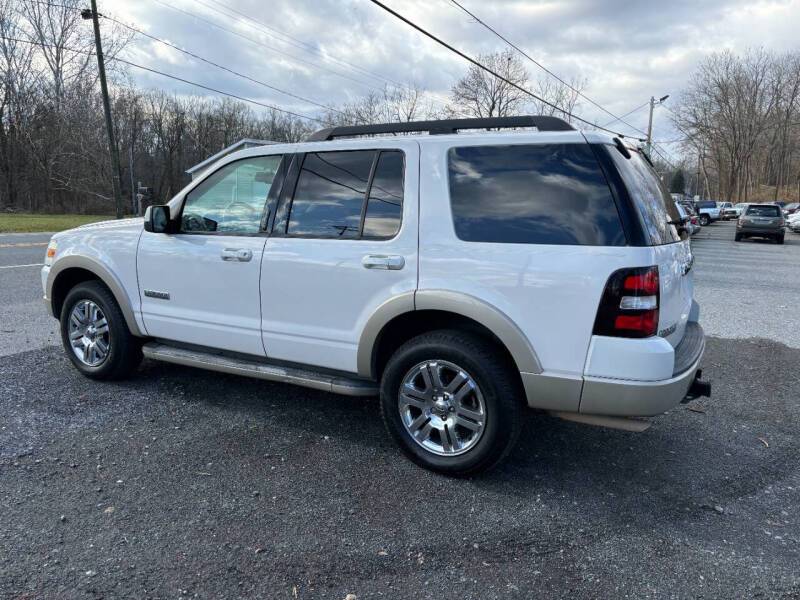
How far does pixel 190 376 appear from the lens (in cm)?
500

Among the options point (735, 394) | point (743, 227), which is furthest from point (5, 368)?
point (743, 227)

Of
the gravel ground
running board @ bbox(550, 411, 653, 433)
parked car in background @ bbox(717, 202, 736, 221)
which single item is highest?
parked car in background @ bbox(717, 202, 736, 221)

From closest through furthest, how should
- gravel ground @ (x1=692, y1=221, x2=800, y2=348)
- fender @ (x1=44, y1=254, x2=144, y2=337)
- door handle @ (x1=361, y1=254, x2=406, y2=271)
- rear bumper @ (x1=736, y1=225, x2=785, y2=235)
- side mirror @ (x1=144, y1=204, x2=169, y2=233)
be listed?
door handle @ (x1=361, y1=254, x2=406, y2=271) → side mirror @ (x1=144, y1=204, x2=169, y2=233) → fender @ (x1=44, y1=254, x2=144, y2=337) → gravel ground @ (x1=692, y1=221, x2=800, y2=348) → rear bumper @ (x1=736, y1=225, x2=785, y2=235)

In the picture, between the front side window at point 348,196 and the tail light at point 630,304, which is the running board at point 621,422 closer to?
the tail light at point 630,304

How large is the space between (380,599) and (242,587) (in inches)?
22.6

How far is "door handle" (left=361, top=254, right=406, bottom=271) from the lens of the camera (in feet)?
11.1

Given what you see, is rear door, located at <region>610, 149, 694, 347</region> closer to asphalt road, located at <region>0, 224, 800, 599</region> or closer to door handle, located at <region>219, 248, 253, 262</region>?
asphalt road, located at <region>0, 224, 800, 599</region>

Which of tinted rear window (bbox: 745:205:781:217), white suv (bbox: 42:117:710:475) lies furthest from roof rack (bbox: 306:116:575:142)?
tinted rear window (bbox: 745:205:781:217)

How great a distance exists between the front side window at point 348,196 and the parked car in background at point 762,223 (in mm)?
25989

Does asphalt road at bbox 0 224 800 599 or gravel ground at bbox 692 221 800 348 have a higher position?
gravel ground at bbox 692 221 800 348

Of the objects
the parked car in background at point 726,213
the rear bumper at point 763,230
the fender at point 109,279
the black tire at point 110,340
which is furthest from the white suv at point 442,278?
the parked car in background at point 726,213

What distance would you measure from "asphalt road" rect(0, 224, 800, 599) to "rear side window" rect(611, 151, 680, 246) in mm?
1437

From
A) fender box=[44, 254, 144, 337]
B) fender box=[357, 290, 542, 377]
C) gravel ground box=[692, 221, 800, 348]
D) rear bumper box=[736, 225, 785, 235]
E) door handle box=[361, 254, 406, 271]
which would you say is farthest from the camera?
rear bumper box=[736, 225, 785, 235]

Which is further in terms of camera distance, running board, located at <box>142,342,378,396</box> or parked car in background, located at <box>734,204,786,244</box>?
parked car in background, located at <box>734,204,786,244</box>
